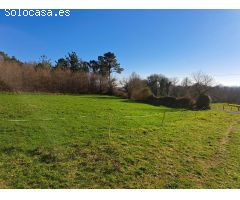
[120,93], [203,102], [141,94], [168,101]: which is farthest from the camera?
[141,94]

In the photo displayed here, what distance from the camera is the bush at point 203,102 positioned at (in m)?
27.8

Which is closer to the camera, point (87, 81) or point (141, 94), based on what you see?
point (87, 81)

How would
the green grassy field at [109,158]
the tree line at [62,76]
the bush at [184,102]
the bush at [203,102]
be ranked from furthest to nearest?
the bush at [184,102] → the bush at [203,102] → the tree line at [62,76] → the green grassy field at [109,158]

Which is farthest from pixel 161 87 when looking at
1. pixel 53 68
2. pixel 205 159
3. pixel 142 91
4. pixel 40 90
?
pixel 205 159

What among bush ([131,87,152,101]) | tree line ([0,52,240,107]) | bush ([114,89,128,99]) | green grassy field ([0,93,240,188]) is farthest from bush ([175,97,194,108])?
green grassy field ([0,93,240,188])

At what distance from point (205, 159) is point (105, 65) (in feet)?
78.8

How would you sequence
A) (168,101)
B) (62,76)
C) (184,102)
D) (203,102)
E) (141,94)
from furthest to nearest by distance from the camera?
1. (141,94)
2. (168,101)
3. (184,102)
4. (203,102)
5. (62,76)

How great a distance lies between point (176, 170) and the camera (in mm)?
5027

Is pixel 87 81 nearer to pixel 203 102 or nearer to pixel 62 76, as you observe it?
pixel 62 76

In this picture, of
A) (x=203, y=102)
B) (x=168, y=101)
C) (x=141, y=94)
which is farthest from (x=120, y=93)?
(x=203, y=102)

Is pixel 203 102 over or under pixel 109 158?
over

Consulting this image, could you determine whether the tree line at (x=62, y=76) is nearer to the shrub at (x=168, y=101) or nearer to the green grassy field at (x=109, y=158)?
the shrub at (x=168, y=101)

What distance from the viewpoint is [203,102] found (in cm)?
2812

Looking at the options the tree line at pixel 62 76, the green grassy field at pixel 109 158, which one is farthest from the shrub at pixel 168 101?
the green grassy field at pixel 109 158
